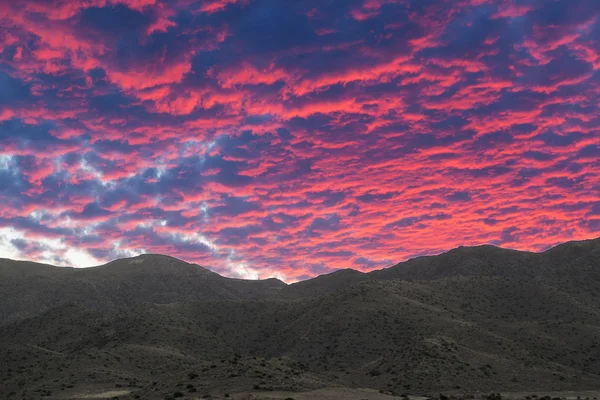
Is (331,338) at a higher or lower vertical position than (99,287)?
lower

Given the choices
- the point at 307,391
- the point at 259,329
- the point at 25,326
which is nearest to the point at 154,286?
the point at 25,326

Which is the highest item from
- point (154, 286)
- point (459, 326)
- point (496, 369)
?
point (154, 286)

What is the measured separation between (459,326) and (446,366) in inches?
926

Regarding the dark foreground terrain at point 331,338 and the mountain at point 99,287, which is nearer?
the dark foreground terrain at point 331,338

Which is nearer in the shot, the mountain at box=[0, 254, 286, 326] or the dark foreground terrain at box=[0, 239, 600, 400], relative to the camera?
the dark foreground terrain at box=[0, 239, 600, 400]

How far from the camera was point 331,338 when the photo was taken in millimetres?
93312

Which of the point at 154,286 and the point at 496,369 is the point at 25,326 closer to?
the point at 154,286

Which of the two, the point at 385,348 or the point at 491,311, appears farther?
the point at 491,311

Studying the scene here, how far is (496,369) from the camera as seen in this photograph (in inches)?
2714

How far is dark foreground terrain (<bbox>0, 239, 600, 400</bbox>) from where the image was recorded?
185ft

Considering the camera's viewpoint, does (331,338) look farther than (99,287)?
No

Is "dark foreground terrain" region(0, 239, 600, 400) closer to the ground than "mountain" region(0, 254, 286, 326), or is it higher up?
closer to the ground

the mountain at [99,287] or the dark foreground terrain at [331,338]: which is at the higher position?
the mountain at [99,287]

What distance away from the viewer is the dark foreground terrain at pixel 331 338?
185ft
